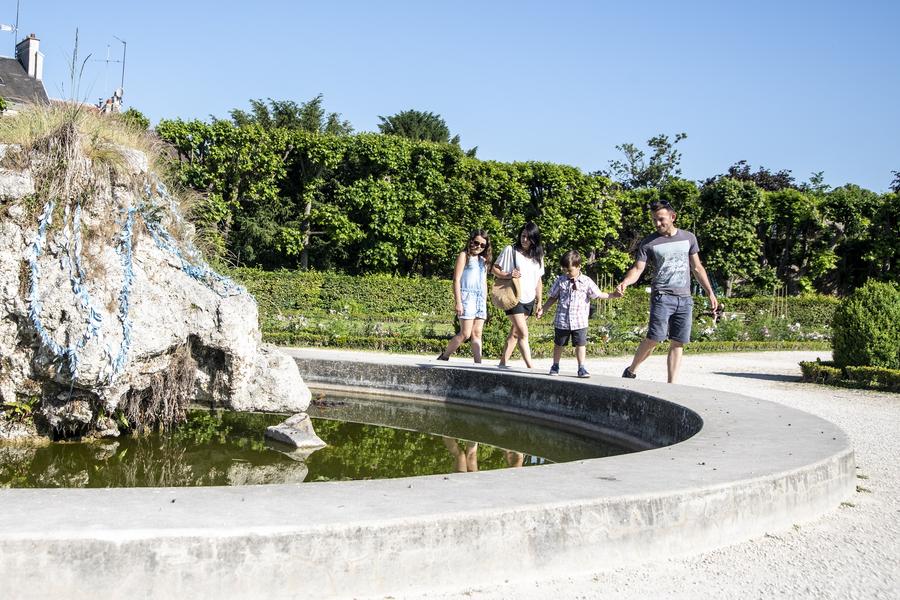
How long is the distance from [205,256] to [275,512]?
13.6 ft

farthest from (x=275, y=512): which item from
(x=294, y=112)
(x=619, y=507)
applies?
(x=294, y=112)

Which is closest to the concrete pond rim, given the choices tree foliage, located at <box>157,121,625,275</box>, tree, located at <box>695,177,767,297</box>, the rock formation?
the rock formation

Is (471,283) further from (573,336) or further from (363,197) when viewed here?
(363,197)

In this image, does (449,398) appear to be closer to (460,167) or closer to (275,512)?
(275,512)

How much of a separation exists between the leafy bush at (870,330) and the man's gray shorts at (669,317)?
5.14m

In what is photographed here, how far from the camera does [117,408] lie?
5637 mm

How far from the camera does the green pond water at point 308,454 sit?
15.3ft

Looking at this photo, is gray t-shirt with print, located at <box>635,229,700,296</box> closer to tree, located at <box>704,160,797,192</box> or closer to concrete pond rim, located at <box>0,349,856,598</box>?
concrete pond rim, located at <box>0,349,856,598</box>

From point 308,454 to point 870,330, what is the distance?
852 cm

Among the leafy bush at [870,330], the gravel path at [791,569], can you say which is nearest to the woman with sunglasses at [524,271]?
the gravel path at [791,569]

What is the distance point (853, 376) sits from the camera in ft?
35.2

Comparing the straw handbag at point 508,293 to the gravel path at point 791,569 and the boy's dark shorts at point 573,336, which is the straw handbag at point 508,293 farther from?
the gravel path at point 791,569

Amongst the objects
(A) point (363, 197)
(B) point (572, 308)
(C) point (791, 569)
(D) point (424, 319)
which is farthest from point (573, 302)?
(A) point (363, 197)

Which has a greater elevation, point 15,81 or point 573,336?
point 15,81
